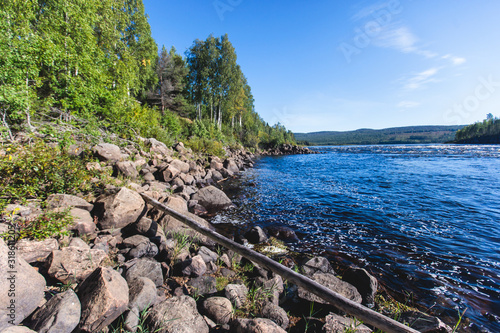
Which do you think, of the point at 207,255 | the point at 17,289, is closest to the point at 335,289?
the point at 207,255

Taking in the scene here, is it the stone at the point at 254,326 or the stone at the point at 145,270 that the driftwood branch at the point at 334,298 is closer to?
the stone at the point at 254,326

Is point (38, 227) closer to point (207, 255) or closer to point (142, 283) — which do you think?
point (142, 283)

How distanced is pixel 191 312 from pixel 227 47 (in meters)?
38.9

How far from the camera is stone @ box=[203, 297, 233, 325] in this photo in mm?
3168

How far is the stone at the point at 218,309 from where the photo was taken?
3.17 m

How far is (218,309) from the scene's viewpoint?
3242 mm

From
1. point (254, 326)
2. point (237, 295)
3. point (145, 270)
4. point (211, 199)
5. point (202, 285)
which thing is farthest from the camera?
point (211, 199)

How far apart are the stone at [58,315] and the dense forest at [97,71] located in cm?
624

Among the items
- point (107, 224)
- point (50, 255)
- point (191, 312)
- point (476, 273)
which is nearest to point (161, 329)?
point (191, 312)

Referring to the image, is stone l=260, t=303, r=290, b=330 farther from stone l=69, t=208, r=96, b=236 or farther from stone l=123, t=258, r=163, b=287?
stone l=69, t=208, r=96, b=236

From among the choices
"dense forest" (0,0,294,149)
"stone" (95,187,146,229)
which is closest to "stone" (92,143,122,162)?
"dense forest" (0,0,294,149)

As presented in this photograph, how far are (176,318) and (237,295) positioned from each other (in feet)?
3.90

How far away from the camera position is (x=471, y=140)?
107 metres

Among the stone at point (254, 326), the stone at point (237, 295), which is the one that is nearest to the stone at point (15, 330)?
the stone at point (254, 326)
